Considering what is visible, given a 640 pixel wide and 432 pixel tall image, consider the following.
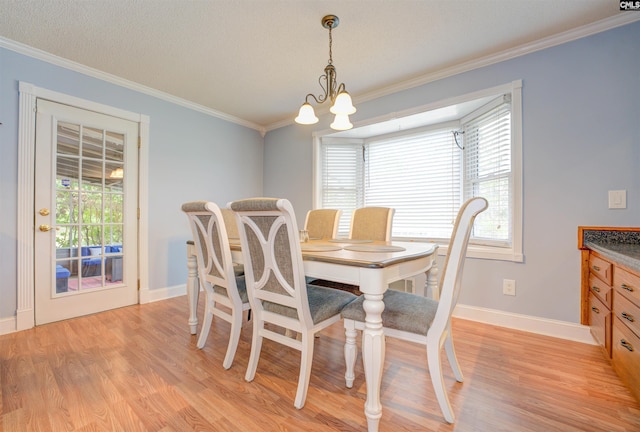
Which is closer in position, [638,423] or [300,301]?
[638,423]

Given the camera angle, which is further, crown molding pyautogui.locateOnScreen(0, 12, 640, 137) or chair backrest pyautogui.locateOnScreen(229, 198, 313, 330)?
crown molding pyautogui.locateOnScreen(0, 12, 640, 137)

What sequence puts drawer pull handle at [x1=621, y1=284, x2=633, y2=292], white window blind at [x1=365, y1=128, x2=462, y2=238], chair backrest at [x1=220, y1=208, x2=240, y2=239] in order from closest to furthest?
drawer pull handle at [x1=621, y1=284, x2=633, y2=292] → chair backrest at [x1=220, y1=208, x2=240, y2=239] → white window blind at [x1=365, y1=128, x2=462, y2=238]

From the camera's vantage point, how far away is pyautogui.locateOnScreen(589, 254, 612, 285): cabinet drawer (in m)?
1.70

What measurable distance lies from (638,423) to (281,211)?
1.88 meters

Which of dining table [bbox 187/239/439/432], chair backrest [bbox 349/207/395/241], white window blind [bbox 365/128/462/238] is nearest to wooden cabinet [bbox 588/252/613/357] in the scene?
dining table [bbox 187/239/439/432]

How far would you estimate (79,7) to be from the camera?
6.46 ft

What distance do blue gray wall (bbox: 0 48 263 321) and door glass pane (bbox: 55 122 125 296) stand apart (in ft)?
0.96

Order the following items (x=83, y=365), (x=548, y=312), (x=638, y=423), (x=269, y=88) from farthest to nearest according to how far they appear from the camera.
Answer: (x=269, y=88), (x=548, y=312), (x=83, y=365), (x=638, y=423)

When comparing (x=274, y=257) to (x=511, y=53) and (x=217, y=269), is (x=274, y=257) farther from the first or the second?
(x=511, y=53)

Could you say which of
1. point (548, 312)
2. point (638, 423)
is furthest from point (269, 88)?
point (638, 423)

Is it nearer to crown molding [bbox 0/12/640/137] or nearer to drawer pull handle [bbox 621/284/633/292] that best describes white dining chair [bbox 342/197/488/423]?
drawer pull handle [bbox 621/284/633/292]

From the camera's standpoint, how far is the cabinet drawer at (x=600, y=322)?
5.56 feet

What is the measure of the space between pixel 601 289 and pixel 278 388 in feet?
6.78

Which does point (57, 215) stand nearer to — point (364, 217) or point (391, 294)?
point (364, 217)
